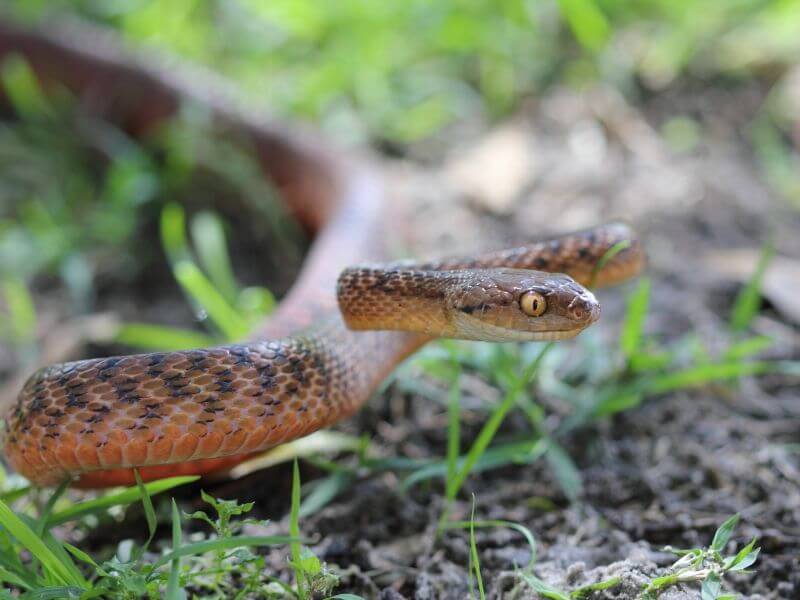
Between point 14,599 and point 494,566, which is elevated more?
point 14,599

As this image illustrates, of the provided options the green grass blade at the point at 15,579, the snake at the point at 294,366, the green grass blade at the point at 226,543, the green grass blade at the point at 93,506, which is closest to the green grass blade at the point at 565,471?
the snake at the point at 294,366

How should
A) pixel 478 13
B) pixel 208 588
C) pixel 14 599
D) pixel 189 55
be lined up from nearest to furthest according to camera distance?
pixel 14 599
pixel 208 588
pixel 478 13
pixel 189 55

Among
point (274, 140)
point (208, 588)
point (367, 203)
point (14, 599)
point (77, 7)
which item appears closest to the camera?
point (14, 599)

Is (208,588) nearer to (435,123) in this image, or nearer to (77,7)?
(435,123)

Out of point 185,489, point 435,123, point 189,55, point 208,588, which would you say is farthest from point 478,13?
point 208,588

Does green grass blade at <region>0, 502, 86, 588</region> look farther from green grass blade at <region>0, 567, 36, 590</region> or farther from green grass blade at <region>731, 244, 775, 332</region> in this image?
green grass blade at <region>731, 244, 775, 332</region>

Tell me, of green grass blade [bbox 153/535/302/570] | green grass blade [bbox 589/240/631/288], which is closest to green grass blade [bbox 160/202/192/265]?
green grass blade [bbox 589/240/631/288]
